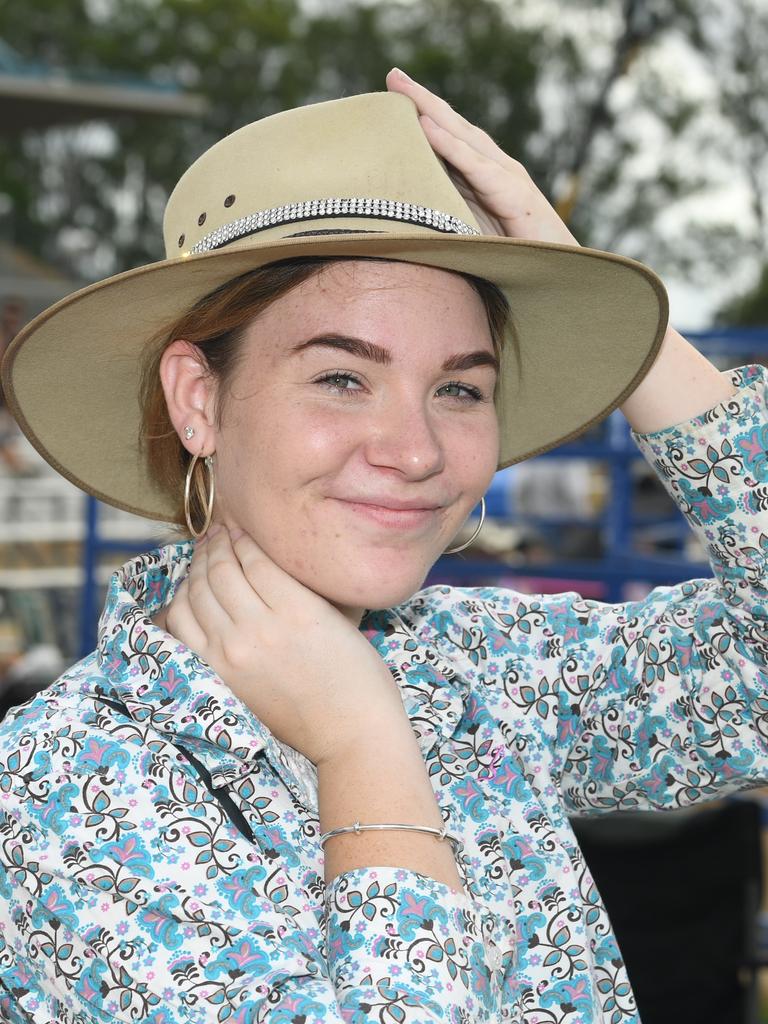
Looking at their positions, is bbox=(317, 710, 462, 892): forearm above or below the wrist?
below

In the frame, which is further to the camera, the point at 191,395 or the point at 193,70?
the point at 193,70

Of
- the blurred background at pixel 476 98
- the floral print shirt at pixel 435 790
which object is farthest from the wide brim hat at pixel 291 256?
the blurred background at pixel 476 98

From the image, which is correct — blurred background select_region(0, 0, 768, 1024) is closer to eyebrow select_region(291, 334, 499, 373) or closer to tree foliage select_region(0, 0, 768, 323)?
tree foliage select_region(0, 0, 768, 323)

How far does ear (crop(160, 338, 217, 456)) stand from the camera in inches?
71.7

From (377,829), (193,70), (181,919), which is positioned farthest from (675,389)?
(193,70)

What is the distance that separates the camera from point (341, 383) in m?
1.67

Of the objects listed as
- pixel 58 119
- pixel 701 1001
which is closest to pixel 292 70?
pixel 58 119

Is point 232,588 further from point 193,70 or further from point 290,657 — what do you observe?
point 193,70

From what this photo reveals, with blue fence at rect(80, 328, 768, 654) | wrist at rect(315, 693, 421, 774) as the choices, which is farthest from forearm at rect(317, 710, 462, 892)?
blue fence at rect(80, 328, 768, 654)

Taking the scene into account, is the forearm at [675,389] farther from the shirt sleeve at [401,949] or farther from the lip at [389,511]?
the shirt sleeve at [401,949]

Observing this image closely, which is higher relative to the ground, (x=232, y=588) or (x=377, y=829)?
(x=232, y=588)

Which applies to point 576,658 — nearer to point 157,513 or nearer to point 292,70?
point 157,513

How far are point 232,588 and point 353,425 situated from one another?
0.26m

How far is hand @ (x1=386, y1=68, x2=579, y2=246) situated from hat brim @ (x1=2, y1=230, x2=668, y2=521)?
0.08m
